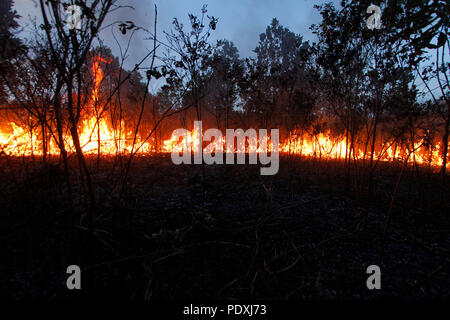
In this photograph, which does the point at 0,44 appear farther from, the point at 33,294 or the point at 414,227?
the point at 414,227

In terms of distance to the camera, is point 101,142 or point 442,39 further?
point 101,142

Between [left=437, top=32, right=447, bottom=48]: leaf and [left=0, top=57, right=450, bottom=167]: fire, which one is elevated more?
[left=437, top=32, right=447, bottom=48]: leaf

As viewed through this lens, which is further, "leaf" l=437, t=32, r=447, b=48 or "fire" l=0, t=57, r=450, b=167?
"fire" l=0, t=57, r=450, b=167

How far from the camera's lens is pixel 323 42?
177 inches

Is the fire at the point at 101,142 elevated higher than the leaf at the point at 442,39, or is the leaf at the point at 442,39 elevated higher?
the leaf at the point at 442,39

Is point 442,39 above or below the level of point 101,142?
above

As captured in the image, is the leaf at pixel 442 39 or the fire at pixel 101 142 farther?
the fire at pixel 101 142

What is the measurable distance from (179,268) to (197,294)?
313mm

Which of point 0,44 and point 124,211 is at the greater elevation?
point 0,44

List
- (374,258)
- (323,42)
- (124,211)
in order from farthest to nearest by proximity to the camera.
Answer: (323,42), (124,211), (374,258)
